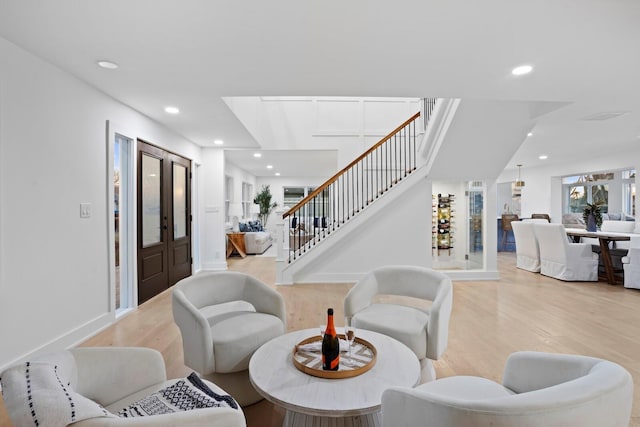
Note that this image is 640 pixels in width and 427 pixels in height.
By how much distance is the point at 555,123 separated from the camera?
489 cm

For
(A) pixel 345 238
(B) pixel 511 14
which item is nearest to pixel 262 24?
(B) pixel 511 14

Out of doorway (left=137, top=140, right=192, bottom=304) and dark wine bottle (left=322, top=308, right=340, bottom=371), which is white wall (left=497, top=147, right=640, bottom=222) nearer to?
dark wine bottle (left=322, top=308, right=340, bottom=371)

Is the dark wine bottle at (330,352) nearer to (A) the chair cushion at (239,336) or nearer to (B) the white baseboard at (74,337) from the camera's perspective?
(A) the chair cushion at (239,336)

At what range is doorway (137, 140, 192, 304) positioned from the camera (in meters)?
4.48

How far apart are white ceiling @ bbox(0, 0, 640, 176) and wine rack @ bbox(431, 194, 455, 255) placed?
292 centimetres

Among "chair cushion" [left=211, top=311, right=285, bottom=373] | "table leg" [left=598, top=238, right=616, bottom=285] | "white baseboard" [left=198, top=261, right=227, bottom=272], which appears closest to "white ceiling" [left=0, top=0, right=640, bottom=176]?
"chair cushion" [left=211, top=311, right=285, bottom=373]

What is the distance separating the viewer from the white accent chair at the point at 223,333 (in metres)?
2.10

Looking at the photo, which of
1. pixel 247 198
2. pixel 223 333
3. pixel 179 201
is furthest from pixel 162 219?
pixel 247 198

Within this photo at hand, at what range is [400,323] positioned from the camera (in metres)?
2.51

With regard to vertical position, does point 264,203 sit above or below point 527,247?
above

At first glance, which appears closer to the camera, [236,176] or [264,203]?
[236,176]

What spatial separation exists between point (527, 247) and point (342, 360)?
247 inches

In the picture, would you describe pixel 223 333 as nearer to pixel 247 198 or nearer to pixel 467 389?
pixel 467 389

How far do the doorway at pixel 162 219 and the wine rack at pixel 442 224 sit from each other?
4.68 meters
